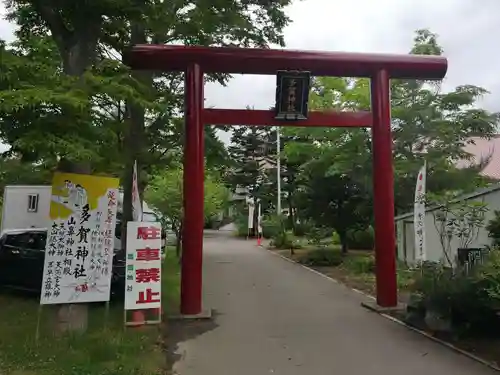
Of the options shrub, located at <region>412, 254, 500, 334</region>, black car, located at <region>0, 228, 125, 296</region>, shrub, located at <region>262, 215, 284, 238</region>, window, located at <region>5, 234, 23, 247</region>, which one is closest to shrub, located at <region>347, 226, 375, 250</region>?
shrub, located at <region>262, 215, 284, 238</region>

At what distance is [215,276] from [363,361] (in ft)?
34.2

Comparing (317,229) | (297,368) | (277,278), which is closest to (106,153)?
(297,368)

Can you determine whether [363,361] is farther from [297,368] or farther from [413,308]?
[413,308]

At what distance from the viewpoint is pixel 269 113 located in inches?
429

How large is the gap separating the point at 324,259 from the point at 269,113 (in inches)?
419

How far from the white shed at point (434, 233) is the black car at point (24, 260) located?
8.06 m

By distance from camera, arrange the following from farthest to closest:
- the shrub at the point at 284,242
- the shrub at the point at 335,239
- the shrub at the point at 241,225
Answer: the shrub at the point at 241,225
the shrub at the point at 284,242
the shrub at the point at 335,239

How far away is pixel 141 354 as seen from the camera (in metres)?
6.94

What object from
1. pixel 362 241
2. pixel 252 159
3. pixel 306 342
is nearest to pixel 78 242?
pixel 306 342

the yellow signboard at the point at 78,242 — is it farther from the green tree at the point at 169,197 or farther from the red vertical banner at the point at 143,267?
the green tree at the point at 169,197

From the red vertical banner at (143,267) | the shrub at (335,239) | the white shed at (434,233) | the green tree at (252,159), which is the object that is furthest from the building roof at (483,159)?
the green tree at (252,159)

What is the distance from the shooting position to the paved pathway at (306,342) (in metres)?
6.58

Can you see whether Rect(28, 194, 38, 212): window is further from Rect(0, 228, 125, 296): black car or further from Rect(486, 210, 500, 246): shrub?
Rect(486, 210, 500, 246): shrub

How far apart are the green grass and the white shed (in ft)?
23.1
